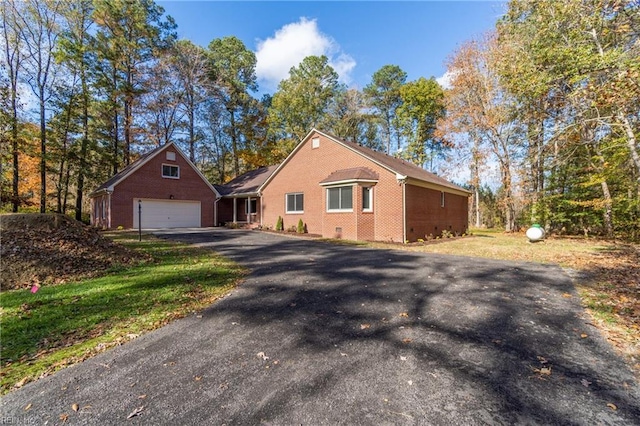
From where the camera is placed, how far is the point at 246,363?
2.92 m

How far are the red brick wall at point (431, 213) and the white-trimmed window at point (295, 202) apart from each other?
22.2 ft

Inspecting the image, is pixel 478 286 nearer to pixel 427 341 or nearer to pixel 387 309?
pixel 387 309

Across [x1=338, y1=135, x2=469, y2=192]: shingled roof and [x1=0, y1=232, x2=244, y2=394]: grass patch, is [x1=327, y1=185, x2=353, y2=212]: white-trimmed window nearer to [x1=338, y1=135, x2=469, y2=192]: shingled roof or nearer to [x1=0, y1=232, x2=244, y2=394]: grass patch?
[x1=338, y1=135, x2=469, y2=192]: shingled roof

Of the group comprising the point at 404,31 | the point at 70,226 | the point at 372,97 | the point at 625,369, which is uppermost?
the point at 372,97

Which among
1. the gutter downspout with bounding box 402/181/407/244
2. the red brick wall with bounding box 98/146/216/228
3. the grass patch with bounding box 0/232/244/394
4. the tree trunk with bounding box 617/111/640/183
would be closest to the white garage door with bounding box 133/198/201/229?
the red brick wall with bounding box 98/146/216/228

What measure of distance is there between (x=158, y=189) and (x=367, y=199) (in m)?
16.2

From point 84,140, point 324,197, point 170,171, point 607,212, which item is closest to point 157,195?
point 170,171

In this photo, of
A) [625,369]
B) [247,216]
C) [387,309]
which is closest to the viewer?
[625,369]

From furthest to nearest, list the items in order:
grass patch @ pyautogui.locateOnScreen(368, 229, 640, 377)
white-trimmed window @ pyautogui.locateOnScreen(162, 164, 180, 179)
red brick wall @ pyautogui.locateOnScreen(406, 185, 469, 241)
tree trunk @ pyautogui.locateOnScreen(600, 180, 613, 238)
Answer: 1. white-trimmed window @ pyautogui.locateOnScreen(162, 164, 180, 179)
2. tree trunk @ pyautogui.locateOnScreen(600, 180, 613, 238)
3. red brick wall @ pyautogui.locateOnScreen(406, 185, 469, 241)
4. grass patch @ pyautogui.locateOnScreen(368, 229, 640, 377)

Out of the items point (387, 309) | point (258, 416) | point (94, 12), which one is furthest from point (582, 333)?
point (94, 12)

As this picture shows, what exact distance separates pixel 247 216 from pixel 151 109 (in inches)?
577

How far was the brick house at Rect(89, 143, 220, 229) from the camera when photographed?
65.3 ft

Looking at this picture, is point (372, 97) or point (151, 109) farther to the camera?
point (372, 97)

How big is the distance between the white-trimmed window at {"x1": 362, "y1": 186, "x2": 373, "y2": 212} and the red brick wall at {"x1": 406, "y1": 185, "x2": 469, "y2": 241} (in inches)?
70.5
